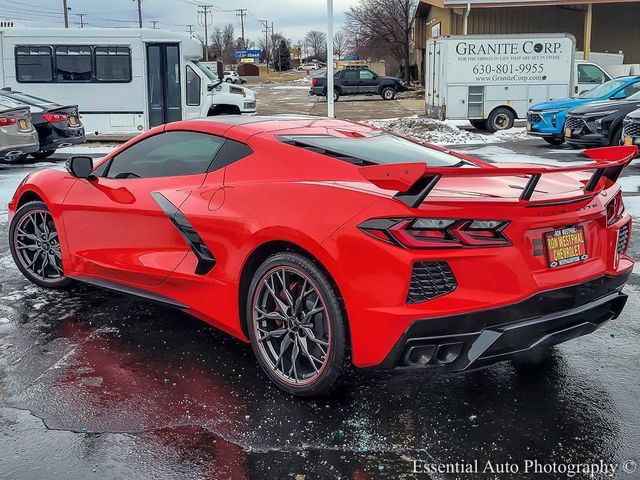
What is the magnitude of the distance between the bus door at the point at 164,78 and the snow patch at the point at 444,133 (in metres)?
5.69

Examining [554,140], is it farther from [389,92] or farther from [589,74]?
[389,92]

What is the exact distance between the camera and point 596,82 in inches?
Result: 896

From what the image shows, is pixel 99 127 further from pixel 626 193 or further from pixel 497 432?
pixel 497 432

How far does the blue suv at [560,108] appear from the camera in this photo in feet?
55.1

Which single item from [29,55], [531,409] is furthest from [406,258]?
[29,55]

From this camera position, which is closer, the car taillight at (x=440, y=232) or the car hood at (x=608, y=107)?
the car taillight at (x=440, y=232)

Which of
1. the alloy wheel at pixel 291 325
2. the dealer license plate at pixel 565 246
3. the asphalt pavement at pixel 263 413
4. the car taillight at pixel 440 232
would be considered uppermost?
the car taillight at pixel 440 232

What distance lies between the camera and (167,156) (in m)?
4.71

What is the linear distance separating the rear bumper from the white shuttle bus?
59.1 feet

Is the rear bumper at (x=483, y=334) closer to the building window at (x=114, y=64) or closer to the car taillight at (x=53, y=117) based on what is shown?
the car taillight at (x=53, y=117)

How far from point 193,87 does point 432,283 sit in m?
18.1

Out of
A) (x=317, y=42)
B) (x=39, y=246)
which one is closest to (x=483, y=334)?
(x=39, y=246)

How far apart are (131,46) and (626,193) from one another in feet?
48.1

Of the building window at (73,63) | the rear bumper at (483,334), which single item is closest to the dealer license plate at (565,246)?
the rear bumper at (483,334)
